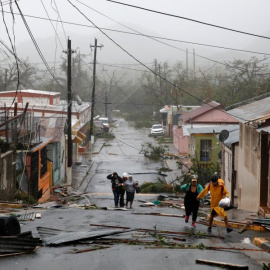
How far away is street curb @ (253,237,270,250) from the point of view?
10.2m

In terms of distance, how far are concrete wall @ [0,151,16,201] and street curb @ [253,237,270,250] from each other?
10.3m

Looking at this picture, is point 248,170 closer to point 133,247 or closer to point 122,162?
point 133,247

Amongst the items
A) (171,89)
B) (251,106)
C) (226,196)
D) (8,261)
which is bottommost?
(8,261)

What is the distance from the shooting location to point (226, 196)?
1234cm

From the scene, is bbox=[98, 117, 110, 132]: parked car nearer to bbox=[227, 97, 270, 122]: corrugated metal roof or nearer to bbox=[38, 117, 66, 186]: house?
bbox=[38, 117, 66, 186]: house

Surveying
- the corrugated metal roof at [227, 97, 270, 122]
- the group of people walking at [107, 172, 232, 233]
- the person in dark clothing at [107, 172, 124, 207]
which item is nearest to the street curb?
the group of people walking at [107, 172, 232, 233]

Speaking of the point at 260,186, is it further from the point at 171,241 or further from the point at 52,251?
the point at 52,251

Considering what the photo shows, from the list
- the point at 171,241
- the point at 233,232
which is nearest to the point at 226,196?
the point at 233,232

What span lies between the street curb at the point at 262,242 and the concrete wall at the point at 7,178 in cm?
1027

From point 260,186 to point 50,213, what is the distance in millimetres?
6080

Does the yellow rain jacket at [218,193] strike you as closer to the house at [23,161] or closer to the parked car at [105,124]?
the house at [23,161]

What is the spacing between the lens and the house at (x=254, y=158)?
15727 millimetres

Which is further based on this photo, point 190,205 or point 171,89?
point 171,89

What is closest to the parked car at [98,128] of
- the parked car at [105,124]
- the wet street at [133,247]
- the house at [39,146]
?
the parked car at [105,124]
